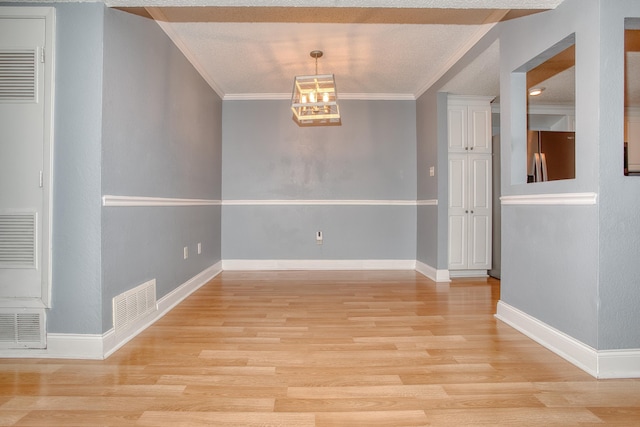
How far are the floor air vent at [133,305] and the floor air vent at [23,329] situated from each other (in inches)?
15.2

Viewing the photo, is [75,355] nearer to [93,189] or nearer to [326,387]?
[93,189]

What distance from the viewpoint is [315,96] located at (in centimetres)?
329

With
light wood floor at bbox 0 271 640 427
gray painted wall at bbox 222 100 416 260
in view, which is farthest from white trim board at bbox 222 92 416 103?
light wood floor at bbox 0 271 640 427

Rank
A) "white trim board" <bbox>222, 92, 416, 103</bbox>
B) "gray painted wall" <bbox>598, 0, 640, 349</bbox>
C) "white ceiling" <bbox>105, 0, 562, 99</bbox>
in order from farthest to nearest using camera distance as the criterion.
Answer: "white trim board" <bbox>222, 92, 416, 103</bbox> → "white ceiling" <bbox>105, 0, 562, 99</bbox> → "gray painted wall" <bbox>598, 0, 640, 349</bbox>

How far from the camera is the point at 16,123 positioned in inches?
80.7

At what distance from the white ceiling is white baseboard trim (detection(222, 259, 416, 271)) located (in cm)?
240

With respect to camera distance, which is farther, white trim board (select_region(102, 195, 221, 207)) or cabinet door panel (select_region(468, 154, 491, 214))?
cabinet door panel (select_region(468, 154, 491, 214))

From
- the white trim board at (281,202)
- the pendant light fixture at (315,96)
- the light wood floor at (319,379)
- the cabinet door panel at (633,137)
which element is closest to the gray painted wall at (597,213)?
the light wood floor at (319,379)

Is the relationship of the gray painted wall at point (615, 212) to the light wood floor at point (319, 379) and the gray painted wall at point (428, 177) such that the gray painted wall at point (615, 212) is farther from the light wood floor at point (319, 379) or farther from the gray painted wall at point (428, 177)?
the gray painted wall at point (428, 177)

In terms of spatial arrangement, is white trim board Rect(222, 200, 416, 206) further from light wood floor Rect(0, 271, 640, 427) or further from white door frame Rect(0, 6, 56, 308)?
white door frame Rect(0, 6, 56, 308)

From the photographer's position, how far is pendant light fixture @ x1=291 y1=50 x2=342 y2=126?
3156 mm

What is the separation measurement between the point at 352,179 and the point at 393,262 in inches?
52.7

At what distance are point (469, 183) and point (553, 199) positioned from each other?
2.21 m

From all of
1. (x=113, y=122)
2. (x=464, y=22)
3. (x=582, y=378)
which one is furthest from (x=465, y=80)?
(x=113, y=122)
